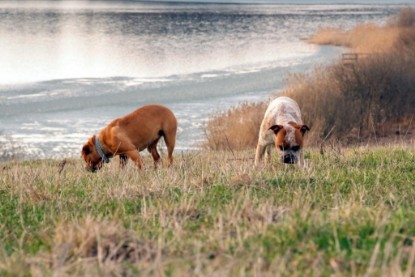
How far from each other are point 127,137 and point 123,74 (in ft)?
93.6

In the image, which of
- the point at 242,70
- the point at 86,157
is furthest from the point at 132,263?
the point at 242,70

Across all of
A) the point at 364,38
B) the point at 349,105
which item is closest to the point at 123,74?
the point at 364,38

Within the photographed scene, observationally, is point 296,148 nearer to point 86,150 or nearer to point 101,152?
point 101,152

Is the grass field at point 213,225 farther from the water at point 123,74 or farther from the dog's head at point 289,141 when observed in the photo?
the water at point 123,74

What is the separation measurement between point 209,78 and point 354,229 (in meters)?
34.1

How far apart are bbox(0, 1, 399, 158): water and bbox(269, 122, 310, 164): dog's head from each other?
1167 centimetres

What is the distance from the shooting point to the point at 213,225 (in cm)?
573

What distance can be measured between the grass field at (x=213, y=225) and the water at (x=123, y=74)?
14.5 m

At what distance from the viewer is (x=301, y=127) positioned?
11203mm

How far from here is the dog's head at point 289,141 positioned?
10.8 metres

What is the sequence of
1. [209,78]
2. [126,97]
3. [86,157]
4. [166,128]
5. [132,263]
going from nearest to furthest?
1. [132,263]
2. [86,157]
3. [166,128]
4. [126,97]
5. [209,78]

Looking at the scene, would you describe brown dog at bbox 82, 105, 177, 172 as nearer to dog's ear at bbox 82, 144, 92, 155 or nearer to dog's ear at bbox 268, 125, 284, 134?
dog's ear at bbox 82, 144, 92, 155

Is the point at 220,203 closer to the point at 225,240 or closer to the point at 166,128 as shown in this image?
the point at 225,240

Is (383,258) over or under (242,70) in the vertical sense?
over
